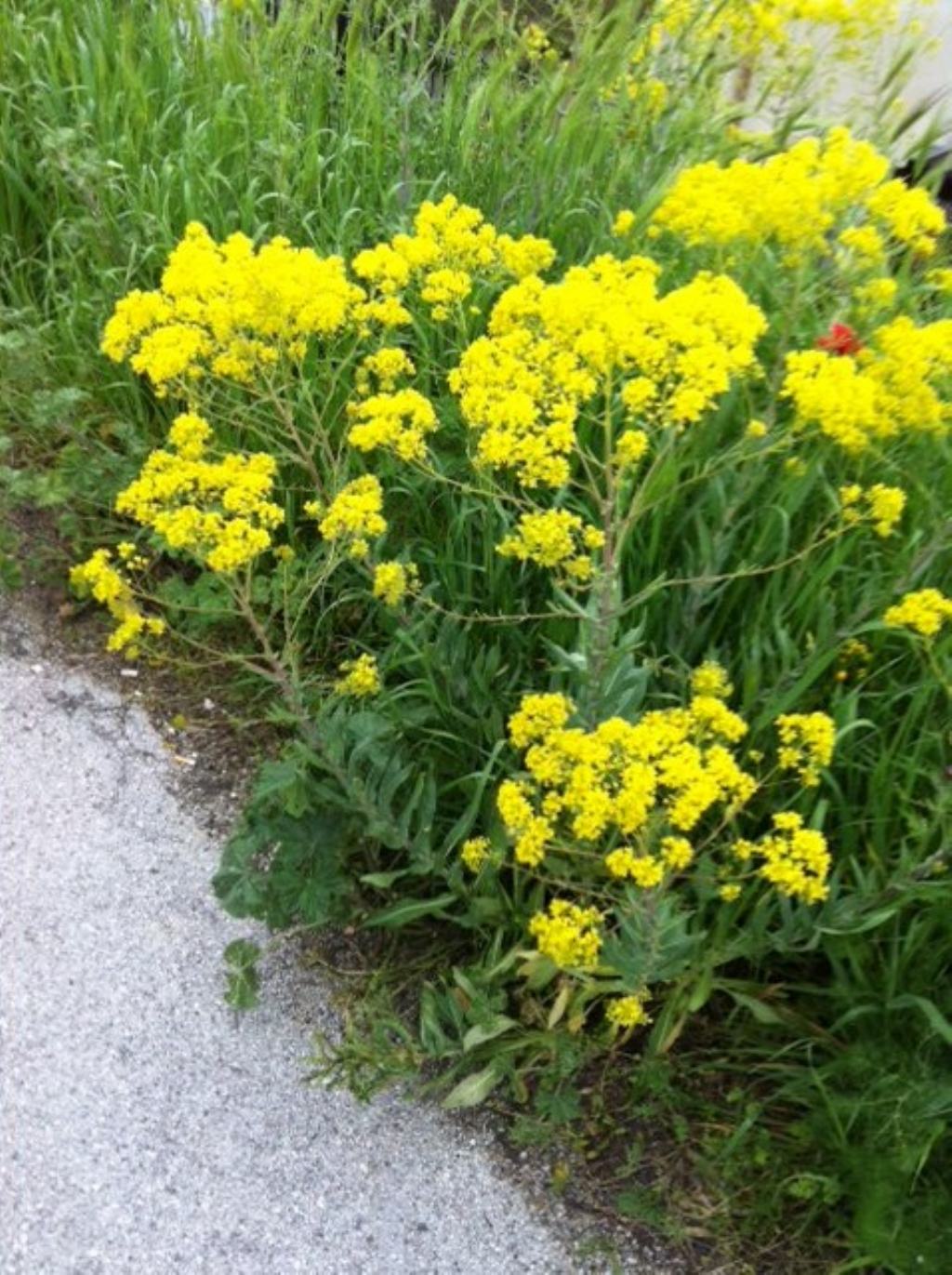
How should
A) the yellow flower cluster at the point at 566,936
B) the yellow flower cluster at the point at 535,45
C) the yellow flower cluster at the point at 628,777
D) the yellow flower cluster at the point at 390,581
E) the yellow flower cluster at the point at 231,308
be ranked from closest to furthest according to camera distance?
the yellow flower cluster at the point at 628,777 → the yellow flower cluster at the point at 566,936 → the yellow flower cluster at the point at 231,308 → the yellow flower cluster at the point at 390,581 → the yellow flower cluster at the point at 535,45

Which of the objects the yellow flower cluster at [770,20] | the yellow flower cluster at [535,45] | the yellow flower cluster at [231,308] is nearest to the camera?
the yellow flower cluster at [231,308]

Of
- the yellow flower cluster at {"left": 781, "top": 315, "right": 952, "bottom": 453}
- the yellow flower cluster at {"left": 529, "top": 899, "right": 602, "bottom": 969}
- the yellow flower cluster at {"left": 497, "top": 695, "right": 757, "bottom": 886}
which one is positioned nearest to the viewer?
the yellow flower cluster at {"left": 497, "top": 695, "right": 757, "bottom": 886}

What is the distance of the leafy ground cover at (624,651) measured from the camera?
160 cm

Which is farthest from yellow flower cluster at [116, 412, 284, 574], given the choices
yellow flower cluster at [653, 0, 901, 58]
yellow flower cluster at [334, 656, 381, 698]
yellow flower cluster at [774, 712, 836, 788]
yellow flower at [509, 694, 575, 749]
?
yellow flower cluster at [653, 0, 901, 58]

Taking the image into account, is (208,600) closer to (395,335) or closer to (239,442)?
(239,442)

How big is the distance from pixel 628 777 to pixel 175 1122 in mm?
927

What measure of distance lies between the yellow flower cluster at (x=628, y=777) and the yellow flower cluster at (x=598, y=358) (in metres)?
0.32

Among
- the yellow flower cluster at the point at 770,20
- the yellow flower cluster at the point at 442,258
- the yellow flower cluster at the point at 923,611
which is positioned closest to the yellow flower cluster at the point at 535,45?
the yellow flower cluster at the point at 770,20

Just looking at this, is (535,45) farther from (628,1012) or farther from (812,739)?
A: (628,1012)

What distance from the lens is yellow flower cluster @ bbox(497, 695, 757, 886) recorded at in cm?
142

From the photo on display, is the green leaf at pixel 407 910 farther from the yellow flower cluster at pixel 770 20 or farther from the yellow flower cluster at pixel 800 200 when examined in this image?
the yellow flower cluster at pixel 770 20

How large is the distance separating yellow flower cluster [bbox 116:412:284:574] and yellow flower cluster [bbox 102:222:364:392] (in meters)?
0.10

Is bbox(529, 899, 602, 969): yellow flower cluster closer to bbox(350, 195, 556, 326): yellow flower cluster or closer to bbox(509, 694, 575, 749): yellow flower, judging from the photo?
bbox(509, 694, 575, 749): yellow flower

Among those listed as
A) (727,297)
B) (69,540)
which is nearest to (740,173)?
(727,297)
